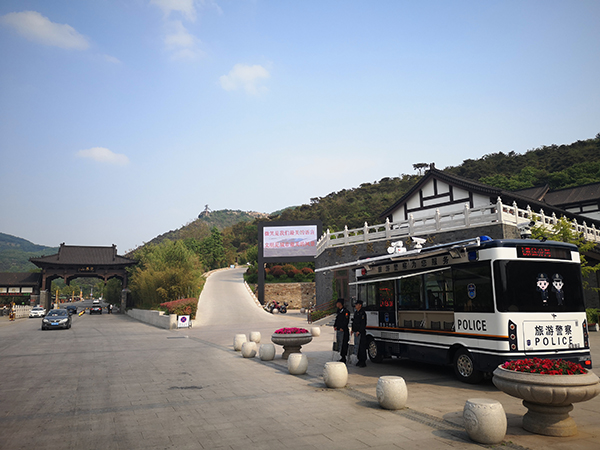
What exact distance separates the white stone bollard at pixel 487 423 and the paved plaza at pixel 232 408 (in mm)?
171

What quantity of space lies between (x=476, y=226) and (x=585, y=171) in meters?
45.3

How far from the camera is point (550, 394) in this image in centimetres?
519

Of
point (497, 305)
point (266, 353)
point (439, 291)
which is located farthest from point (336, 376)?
point (266, 353)

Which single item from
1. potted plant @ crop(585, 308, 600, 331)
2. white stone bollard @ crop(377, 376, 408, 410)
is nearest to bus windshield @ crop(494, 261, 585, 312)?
white stone bollard @ crop(377, 376, 408, 410)

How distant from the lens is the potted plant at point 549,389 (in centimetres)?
516

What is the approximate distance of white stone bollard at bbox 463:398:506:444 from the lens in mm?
5152

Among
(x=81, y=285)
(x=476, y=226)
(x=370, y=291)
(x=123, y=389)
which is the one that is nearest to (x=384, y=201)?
(x=476, y=226)

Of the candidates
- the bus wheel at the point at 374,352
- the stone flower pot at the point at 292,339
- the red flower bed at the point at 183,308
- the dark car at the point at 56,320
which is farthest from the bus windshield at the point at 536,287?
the dark car at the point at 56,320

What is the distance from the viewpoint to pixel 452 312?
9.33 m

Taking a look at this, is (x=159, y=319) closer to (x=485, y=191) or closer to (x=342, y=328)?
(x=342, y=328)

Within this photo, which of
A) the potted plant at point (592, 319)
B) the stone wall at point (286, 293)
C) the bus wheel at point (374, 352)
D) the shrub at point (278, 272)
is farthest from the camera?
the shrub at point (278, 272)

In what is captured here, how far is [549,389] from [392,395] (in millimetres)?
2379

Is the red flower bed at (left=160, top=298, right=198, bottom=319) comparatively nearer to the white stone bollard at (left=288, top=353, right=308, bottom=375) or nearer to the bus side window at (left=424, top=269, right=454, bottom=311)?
the white stone bollard at (left=288, top=353, right=308, bottom=375)

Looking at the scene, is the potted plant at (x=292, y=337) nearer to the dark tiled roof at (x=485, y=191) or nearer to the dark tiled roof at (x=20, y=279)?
the dark tiled roof at (x=485, y=191)
